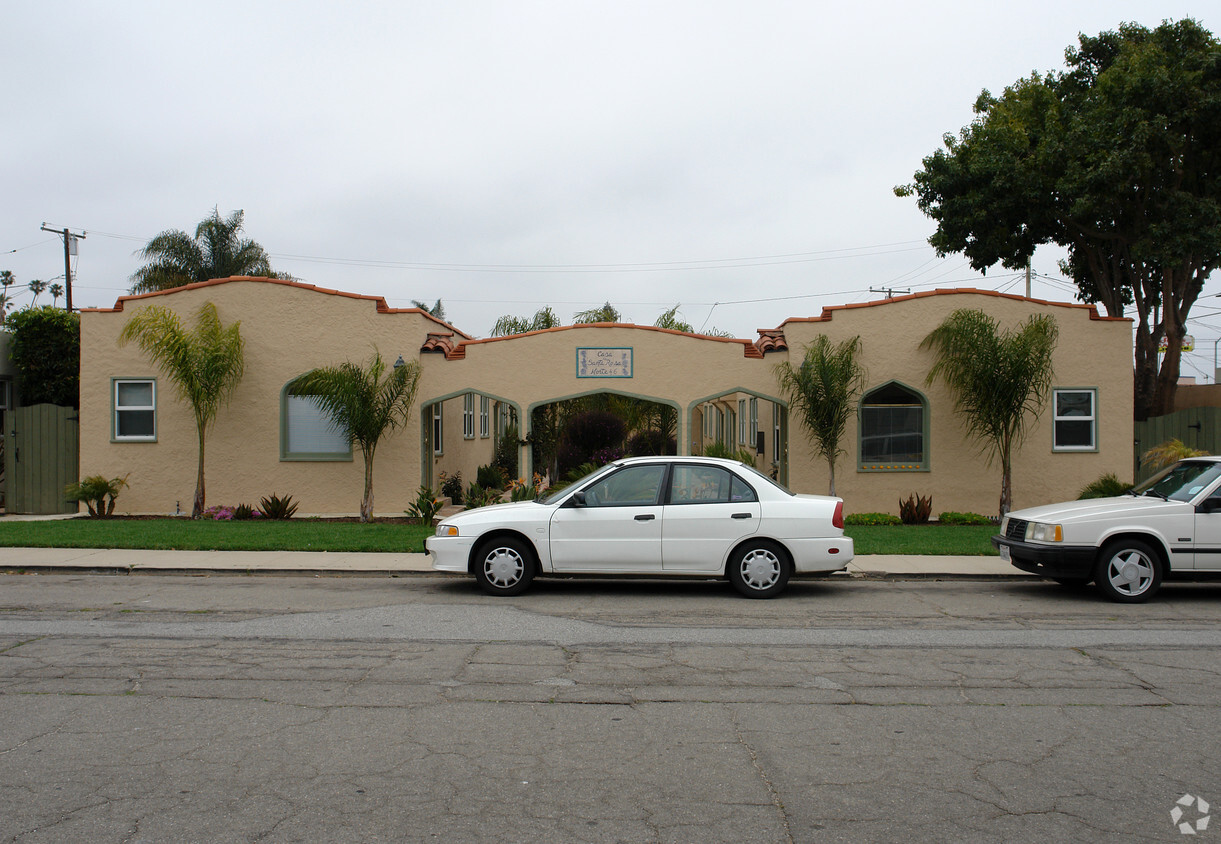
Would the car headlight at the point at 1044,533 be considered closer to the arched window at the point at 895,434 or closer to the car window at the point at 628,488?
the car window at the point at 628,488

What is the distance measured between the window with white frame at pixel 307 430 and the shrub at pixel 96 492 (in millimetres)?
3260

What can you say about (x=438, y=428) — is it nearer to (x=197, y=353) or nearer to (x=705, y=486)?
(x=197, y=353)

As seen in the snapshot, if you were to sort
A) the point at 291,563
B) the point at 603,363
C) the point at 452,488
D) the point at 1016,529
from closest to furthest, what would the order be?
the point at 1016,529 → the point at 291,563 → the point at 603,363 → the point at 452,488

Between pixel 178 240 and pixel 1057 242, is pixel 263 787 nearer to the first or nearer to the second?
pixel 1057 242

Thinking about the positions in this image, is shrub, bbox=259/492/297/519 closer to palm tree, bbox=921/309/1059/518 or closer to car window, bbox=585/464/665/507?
car window, bbox=585/464/665/507

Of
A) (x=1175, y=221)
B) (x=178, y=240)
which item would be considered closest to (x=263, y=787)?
(x=1175, y=221)

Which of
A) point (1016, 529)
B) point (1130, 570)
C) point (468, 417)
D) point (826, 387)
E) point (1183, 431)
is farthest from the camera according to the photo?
point (468, 417)

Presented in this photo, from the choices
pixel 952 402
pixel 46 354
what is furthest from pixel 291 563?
pixel 952 402

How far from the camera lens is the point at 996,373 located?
54.6 feet

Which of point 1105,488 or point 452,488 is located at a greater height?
point 1105,488

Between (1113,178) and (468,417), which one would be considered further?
(468,417)

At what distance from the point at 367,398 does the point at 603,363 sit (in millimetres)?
4445

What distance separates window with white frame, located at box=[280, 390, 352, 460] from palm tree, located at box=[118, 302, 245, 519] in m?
1.16

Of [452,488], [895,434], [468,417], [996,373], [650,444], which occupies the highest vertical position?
[996,373]
